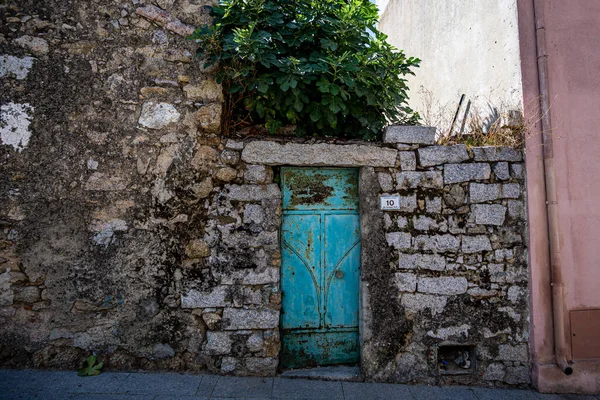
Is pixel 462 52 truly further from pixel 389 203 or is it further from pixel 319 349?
pixel 319 349

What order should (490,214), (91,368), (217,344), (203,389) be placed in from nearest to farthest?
(203,389) < (91,368) < (217,344) < (490,214)

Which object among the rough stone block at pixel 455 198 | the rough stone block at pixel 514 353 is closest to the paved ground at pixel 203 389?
the rough stone block at pixel 514 353

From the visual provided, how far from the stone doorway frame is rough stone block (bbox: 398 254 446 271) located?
0.25 m

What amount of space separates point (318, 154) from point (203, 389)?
2.23m

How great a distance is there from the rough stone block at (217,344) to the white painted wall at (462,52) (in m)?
3.15

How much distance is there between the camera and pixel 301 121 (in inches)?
143

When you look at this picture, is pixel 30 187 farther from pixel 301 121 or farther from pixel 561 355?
pixel 561 355

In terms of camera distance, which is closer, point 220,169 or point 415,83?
point 220,169

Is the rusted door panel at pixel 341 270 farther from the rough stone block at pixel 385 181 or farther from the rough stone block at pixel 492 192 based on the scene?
the rough stone block at pixel 492 192

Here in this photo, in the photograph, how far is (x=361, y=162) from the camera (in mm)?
3551

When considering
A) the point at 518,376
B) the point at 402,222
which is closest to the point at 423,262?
the point at 402,222

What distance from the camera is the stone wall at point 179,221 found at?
3307 mm

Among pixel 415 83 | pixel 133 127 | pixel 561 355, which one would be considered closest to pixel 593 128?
pixel 561 355

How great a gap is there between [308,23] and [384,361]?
3.14 meters
